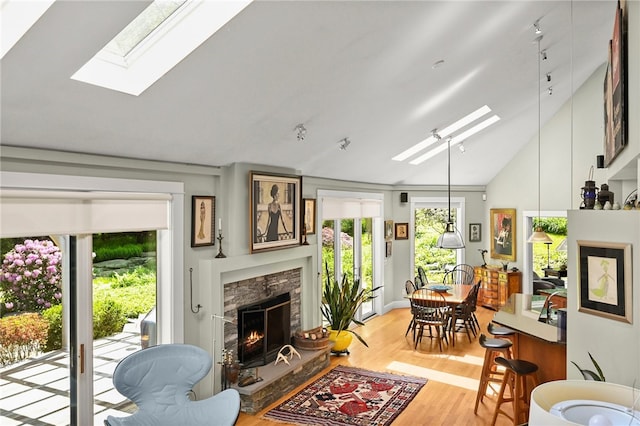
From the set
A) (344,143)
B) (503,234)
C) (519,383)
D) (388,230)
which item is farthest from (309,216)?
(503,234)

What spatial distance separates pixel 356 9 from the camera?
3.09 metres

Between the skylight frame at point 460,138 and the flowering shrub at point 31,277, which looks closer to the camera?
the flowering shrub at point 31,277

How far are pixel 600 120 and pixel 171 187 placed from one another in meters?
6.19

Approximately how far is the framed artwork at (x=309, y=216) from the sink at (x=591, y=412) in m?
5.13

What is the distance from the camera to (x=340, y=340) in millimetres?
6594

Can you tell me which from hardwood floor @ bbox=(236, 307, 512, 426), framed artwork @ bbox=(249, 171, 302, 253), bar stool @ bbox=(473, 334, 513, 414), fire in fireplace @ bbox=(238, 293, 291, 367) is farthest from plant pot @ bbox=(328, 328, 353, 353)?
bar stool @ bbox=(473, 334, 513, 414)

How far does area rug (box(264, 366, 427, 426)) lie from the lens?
15.4 ft

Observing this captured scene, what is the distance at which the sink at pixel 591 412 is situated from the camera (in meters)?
1.29

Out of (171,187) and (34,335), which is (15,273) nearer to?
(34,335)

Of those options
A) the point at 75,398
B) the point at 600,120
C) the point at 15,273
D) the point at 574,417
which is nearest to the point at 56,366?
the point at 75,398

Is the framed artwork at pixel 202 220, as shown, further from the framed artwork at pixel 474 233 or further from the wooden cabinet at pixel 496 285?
the framed artwork at pixel 474 233

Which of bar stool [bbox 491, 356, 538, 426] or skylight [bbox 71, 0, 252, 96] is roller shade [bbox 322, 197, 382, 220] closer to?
bar stool [bbox 491, 356, 538, 426]

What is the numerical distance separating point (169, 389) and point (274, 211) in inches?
95.6

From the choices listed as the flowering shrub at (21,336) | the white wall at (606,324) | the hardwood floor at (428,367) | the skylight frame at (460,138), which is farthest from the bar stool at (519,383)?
the skylight frame at (460,138)
